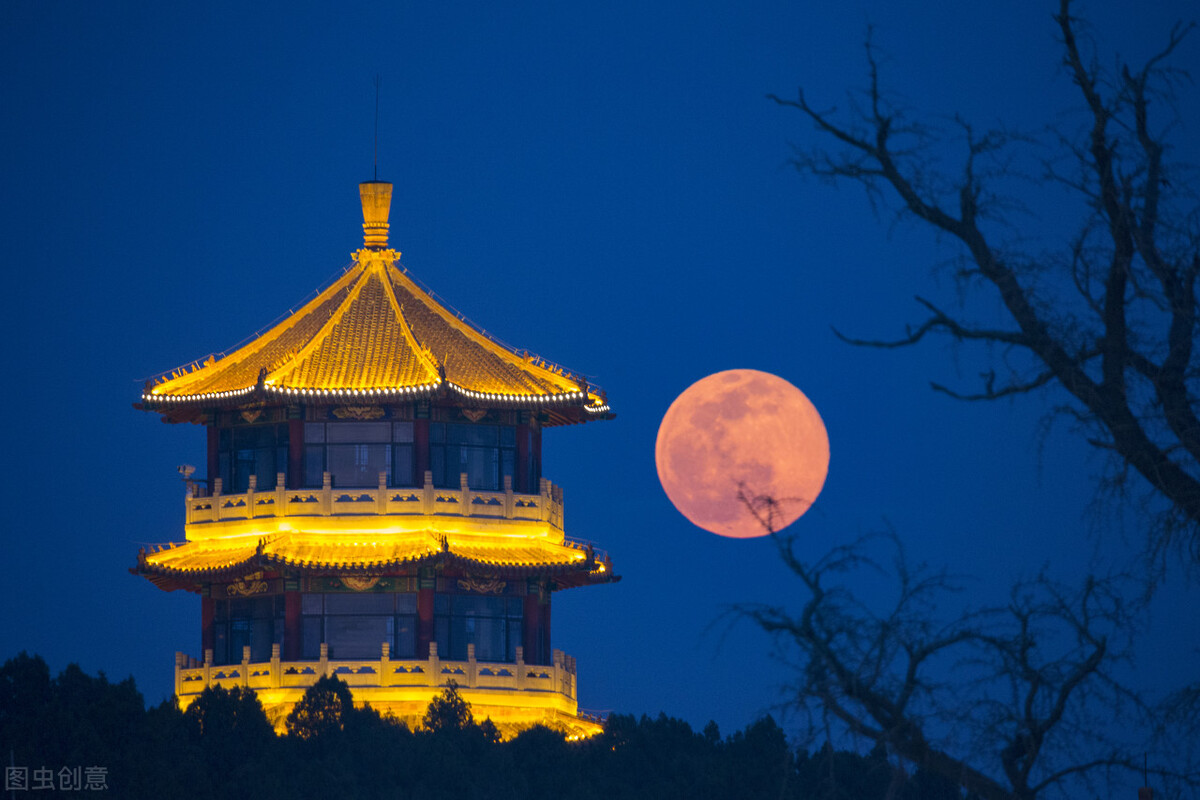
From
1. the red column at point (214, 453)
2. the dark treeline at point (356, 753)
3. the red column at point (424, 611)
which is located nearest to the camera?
the dark treeline at point (356, 753)

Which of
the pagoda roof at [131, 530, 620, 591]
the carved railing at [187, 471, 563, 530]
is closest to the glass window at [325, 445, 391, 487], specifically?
the carved railing at [187, 471, 563, 530]

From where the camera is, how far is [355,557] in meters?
45.5

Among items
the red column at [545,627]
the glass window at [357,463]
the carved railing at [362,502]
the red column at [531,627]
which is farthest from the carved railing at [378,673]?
the glass window at [357,463]

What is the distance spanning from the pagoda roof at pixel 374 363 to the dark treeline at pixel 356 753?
7.52m

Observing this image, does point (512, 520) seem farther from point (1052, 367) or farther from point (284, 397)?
point (1052, 367)

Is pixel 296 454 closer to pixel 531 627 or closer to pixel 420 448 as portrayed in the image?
pixel 420 448

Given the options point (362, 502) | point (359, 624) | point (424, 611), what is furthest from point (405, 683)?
point (362, 502)

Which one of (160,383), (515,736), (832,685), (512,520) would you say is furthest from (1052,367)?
(160,383)

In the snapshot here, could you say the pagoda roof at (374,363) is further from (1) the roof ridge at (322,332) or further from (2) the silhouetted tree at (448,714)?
(2) the silhouetted tree at (448,714)

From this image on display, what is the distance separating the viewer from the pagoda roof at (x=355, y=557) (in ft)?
148

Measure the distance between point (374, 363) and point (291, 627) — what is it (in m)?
6.55

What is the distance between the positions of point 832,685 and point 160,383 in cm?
3640

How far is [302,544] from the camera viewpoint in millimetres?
46312

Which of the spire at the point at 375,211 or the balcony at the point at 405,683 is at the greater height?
the spire at the point at 375,211
